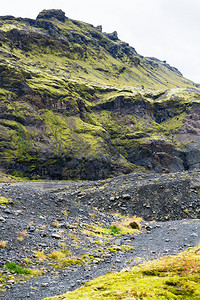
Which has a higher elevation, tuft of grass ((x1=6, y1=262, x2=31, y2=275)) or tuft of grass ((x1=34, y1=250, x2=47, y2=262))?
tuft of grass ((x1=6, y1=262, x2=31, y2=275))

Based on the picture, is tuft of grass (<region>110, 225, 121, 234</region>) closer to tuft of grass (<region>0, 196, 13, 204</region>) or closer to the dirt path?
the dirt path

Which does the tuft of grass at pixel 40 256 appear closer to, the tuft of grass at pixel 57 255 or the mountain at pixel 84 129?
the tuft of grass at pixel 57 255

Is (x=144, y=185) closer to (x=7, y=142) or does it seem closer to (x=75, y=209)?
(x=75, y=209)

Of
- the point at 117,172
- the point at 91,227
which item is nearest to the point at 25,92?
the point at 117,172

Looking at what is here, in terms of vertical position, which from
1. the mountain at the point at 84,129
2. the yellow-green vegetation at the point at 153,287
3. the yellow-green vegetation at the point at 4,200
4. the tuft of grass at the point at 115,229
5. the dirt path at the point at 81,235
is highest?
the mountain at the point at 84,129

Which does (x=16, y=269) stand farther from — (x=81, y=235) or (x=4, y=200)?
(x=4, y=200)

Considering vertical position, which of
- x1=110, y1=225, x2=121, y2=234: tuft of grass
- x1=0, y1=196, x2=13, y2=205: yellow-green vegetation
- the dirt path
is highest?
x1=0, y1=196, x2=13, y2=205: yellow-green vegetation

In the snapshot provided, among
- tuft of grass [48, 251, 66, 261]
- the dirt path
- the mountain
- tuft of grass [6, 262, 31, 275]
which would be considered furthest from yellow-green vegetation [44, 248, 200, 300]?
the mountain

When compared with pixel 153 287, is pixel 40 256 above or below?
below

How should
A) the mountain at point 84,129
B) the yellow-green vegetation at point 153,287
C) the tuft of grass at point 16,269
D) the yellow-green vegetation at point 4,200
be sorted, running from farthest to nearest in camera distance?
the mountain at point 84,129 < the yellow-green vegetation at point 4,200 < the tuft of grass at point 16,269 < the yellow-green vegetation at point 153,287

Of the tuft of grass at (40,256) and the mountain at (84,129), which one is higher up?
the mountain at (84,129)

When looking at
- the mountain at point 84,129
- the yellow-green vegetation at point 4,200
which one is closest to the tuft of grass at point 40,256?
the yellow-green vegetation at point 4,200

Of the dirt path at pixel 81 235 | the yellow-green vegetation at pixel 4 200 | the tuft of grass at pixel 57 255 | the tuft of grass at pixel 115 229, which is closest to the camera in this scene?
the dirt path at pixel 81 235

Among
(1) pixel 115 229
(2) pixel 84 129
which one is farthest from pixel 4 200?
(2) pixel 84 129
